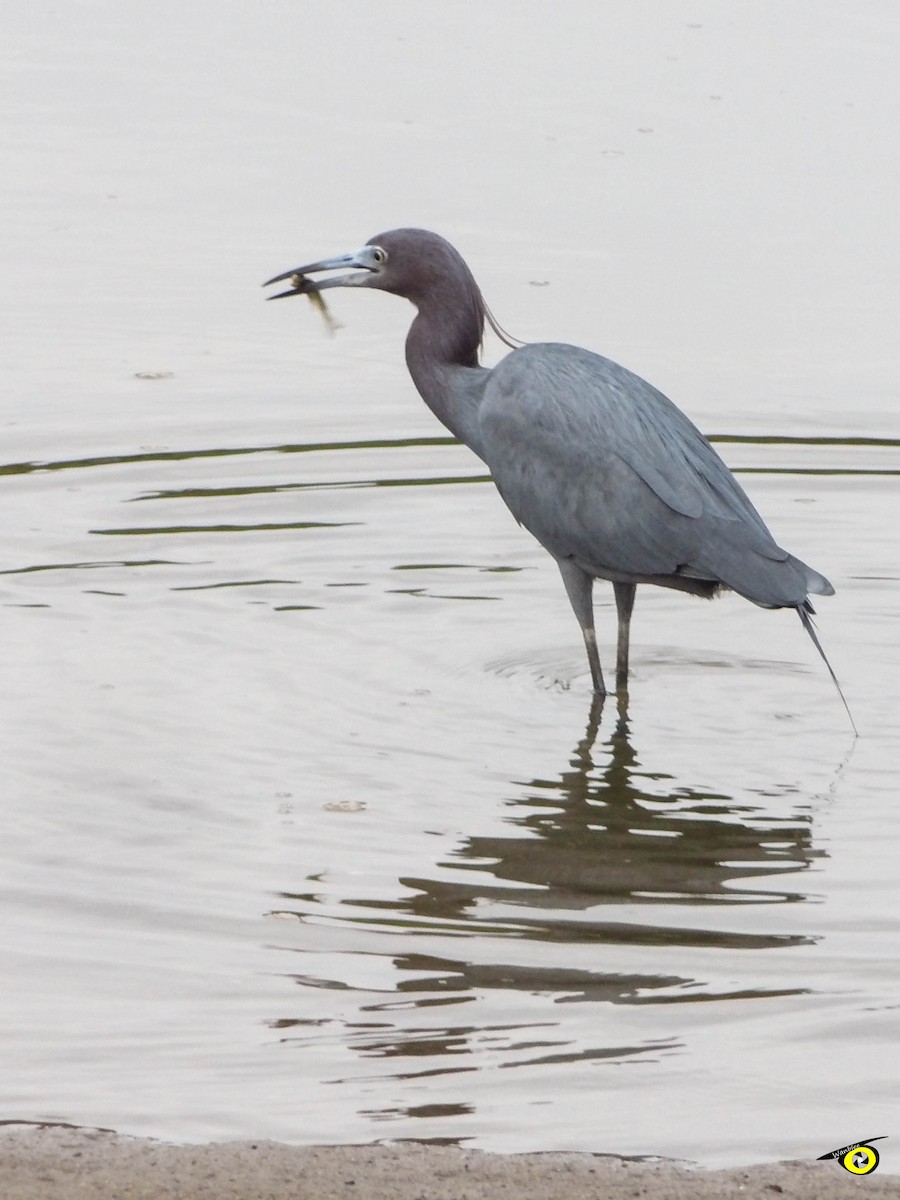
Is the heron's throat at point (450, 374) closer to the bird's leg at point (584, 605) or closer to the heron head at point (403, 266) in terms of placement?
the heron head at point (403, 266)

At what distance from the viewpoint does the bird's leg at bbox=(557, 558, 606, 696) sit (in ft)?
25.1

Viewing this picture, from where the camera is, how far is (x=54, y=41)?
51.0 ft

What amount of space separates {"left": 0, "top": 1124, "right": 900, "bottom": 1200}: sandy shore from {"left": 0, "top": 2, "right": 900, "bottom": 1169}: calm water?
0.66 feet

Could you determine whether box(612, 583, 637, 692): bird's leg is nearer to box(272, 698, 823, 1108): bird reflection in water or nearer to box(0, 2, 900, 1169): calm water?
box(0, 2, 900, 1169): calm water

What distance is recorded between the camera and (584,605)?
7.79 m

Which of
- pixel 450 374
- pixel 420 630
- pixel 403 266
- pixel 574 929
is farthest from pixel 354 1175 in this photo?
pixel 403 266

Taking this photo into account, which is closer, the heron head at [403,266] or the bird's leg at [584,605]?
the bird's leg at [584,605]

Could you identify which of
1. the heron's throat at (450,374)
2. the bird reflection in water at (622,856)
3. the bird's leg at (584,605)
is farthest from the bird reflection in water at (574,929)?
the heron's throat at (450,374)

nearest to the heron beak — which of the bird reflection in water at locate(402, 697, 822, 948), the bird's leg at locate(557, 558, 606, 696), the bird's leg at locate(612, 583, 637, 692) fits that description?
the bird's leg at locate(557, 558, 606, 696)

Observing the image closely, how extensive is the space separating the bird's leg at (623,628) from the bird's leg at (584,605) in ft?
0.23

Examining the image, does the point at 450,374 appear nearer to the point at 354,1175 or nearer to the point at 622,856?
the point at 622,856

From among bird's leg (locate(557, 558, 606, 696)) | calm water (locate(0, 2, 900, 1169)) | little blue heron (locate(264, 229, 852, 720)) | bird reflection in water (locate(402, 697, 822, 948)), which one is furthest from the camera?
bird's leg (locate(557, 558, 606, 696))

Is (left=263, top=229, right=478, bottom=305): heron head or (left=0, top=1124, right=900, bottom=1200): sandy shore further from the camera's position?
(left=263, top=229, right=478, bottom=305): heron head

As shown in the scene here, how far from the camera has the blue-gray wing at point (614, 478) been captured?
7344 mm
